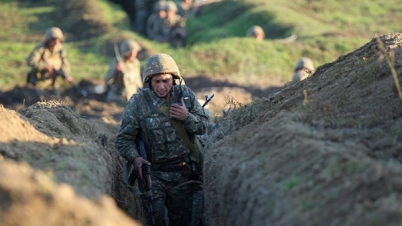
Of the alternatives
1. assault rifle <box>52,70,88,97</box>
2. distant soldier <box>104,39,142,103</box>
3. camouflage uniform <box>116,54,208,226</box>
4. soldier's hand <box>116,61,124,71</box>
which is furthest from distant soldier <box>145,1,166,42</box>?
camouflage uniform <box>116,54,208,226</box>

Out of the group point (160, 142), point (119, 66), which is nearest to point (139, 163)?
point (160, 142)

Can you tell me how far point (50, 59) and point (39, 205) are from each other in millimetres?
14238

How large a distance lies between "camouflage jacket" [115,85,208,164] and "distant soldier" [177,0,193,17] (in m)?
26.2

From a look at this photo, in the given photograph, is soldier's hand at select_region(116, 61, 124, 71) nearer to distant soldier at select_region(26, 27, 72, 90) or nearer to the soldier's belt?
distant soldier at select_region(26, 27, 72, 90)

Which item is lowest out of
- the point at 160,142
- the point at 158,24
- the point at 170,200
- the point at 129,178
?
the point at 170,200

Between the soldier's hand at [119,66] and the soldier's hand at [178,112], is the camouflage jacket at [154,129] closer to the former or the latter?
the soldier's hand at [178,112]

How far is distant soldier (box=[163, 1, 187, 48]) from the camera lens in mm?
30761

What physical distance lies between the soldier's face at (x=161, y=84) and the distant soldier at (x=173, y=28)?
69.9 ft

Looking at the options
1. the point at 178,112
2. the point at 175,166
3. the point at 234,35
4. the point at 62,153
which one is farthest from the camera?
the point at 234,35

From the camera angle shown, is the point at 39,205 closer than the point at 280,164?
Yes

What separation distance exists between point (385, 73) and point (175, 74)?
232 cm

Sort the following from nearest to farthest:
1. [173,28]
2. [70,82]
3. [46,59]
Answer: [46,59], [70,82], [173,28]

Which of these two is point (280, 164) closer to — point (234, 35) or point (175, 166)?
point (175, 166)

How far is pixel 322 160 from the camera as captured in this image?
6.11m
